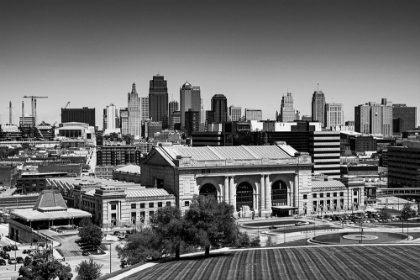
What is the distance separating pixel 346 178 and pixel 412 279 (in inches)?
4130

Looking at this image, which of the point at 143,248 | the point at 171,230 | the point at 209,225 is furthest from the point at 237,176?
the point at 209,225

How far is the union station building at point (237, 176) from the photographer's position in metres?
156

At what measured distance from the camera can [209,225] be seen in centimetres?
8888

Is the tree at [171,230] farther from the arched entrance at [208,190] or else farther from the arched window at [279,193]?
the arched window at [279,193]

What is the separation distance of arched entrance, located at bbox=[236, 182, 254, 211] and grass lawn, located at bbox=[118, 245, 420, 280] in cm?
6527

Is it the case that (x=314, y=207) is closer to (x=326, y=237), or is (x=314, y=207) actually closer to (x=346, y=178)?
(x=346, y=178)

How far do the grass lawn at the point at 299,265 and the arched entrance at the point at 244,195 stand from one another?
65269 mm

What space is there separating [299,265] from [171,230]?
1687 cm

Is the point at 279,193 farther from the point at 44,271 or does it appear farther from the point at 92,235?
the point at 44,271

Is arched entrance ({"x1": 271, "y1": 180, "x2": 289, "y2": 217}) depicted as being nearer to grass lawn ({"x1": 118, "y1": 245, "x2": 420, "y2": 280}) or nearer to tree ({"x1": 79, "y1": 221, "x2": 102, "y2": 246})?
tree ({"x1": 79, "y1": 221, "x2": 102, "y2": 246})

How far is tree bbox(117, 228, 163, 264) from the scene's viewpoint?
301 ft

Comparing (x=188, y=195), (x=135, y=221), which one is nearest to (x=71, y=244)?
(x=135, y=221)

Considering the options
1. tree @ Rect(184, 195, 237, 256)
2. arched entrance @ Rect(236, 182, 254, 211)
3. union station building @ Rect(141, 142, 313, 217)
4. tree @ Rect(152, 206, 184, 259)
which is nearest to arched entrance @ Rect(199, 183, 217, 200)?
union station building @ Rect(141, 142, 313, 217)

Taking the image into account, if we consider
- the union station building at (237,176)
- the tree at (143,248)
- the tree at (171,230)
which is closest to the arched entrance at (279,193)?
the union station building at (237,176)
